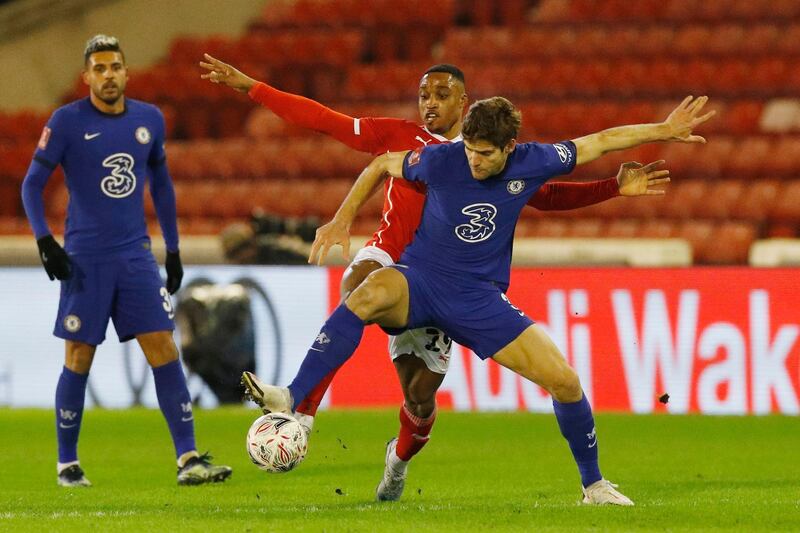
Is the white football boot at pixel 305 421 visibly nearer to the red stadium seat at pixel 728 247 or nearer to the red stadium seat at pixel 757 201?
the red stadium seat at pixel 728 247

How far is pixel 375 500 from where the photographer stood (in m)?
6.41

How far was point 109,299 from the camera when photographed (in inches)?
278

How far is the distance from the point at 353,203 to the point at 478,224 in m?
0.51

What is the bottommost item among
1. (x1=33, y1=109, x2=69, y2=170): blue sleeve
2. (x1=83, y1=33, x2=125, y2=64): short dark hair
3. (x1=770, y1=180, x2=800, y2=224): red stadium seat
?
(x1=770, y1=180, x2=800, y2=224): red stadium seat

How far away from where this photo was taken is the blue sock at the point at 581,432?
19.2ft

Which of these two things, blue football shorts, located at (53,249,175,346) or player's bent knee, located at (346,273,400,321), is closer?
player's bent knee, located at (346,273,400,321)

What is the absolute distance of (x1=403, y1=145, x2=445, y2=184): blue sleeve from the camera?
579 centimetres

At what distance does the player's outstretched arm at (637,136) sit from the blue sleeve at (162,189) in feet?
7.69

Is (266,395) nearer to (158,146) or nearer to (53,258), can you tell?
(53,258)

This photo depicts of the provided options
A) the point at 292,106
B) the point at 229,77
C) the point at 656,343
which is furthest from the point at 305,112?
the point at 656,343

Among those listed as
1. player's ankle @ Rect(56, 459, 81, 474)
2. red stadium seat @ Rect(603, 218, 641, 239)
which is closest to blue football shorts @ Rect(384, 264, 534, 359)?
player's ankle @ Rect(56, 459, 81, 474)

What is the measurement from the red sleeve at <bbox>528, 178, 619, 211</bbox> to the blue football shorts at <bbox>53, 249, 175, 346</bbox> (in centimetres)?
204

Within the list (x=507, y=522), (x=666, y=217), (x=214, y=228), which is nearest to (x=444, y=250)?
(x=507, y=522)

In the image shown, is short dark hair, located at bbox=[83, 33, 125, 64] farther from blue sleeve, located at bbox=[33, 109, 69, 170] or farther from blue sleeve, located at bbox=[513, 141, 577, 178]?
→ blue sleeve, located at bbox=[513, 141, 577, 178]
